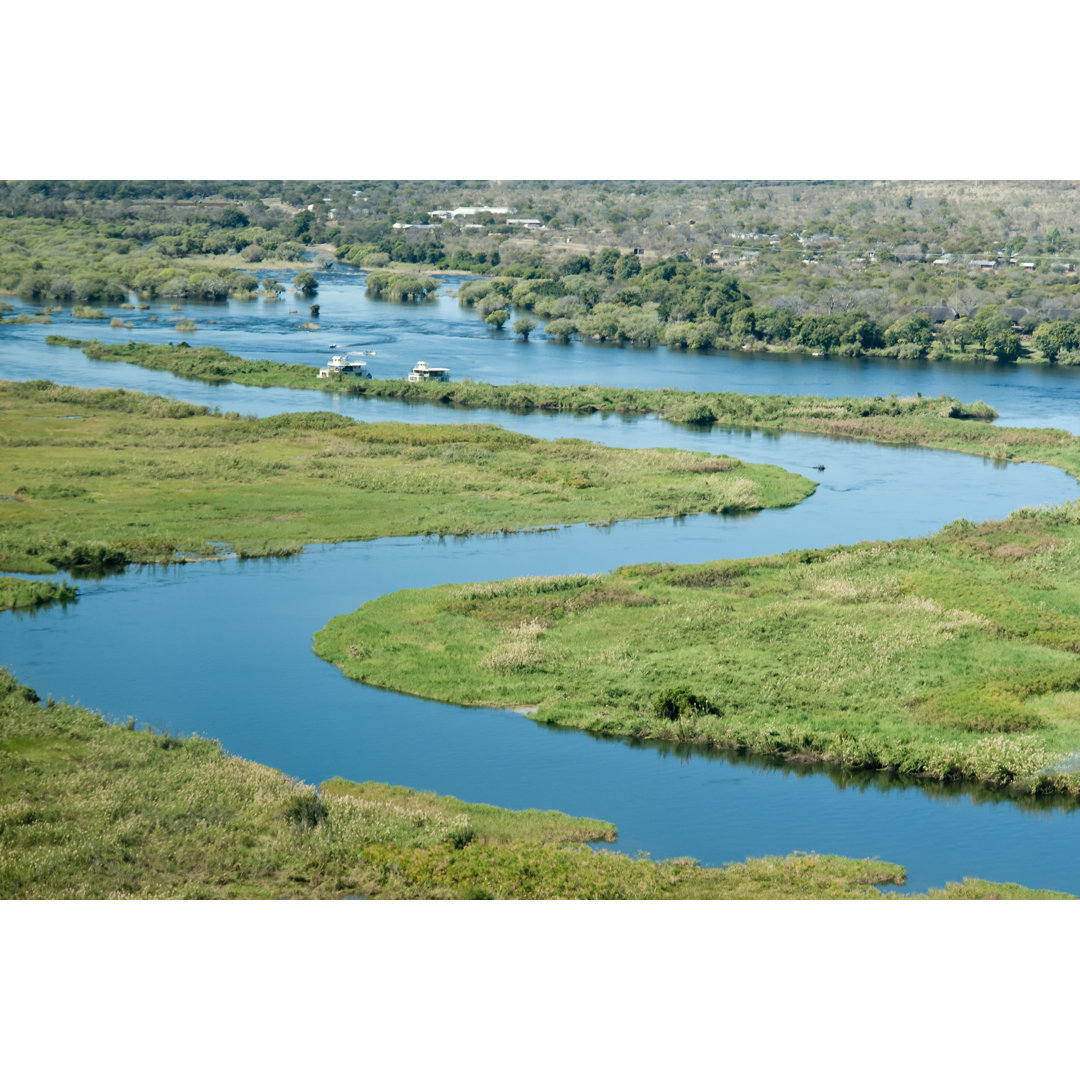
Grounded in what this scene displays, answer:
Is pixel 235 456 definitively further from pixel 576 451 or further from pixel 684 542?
pixel 684 542

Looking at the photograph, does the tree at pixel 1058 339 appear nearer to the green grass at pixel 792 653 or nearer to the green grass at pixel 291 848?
the green grass at pixel 792 653

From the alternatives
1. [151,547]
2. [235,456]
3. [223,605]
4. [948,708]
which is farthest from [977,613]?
[235,456]

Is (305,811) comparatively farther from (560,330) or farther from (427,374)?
(560,330)

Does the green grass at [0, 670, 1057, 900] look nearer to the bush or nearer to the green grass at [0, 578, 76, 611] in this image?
the bush

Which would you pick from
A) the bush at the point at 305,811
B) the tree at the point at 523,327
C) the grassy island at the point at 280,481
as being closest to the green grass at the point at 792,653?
the bush at the point at 305,811

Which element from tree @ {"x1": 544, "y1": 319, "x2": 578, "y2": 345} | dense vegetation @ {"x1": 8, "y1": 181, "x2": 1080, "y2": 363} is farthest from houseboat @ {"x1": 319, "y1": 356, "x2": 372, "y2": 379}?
tree @ {"x1": 544, "y1": 319, "x2": 578, "y2": 345}

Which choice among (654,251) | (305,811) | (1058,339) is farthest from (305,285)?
(305,811)
